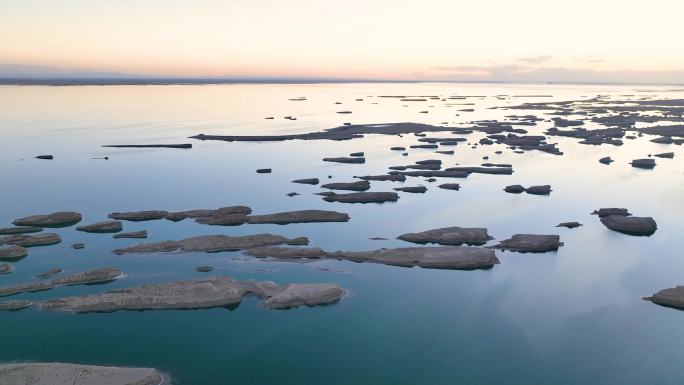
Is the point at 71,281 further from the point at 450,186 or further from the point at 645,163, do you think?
the point at 645,163

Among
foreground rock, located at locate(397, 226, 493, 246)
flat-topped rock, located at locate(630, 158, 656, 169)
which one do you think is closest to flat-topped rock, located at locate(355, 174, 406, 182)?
foreground rock, located at locate(397, 226, 493, 246)

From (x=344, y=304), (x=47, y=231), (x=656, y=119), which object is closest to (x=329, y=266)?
A: (x=344, y=304)

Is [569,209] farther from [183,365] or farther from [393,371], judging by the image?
[183,365]

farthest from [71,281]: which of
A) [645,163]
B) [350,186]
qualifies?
[645,163]

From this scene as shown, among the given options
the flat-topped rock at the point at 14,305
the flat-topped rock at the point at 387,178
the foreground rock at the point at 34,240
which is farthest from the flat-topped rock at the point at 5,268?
the flat-topped rock at the point at 387,178

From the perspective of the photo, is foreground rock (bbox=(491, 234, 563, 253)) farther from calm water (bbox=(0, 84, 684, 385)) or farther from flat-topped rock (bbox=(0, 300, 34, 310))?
flat-topped rock (bbox=(0, 300, 34, 310))
